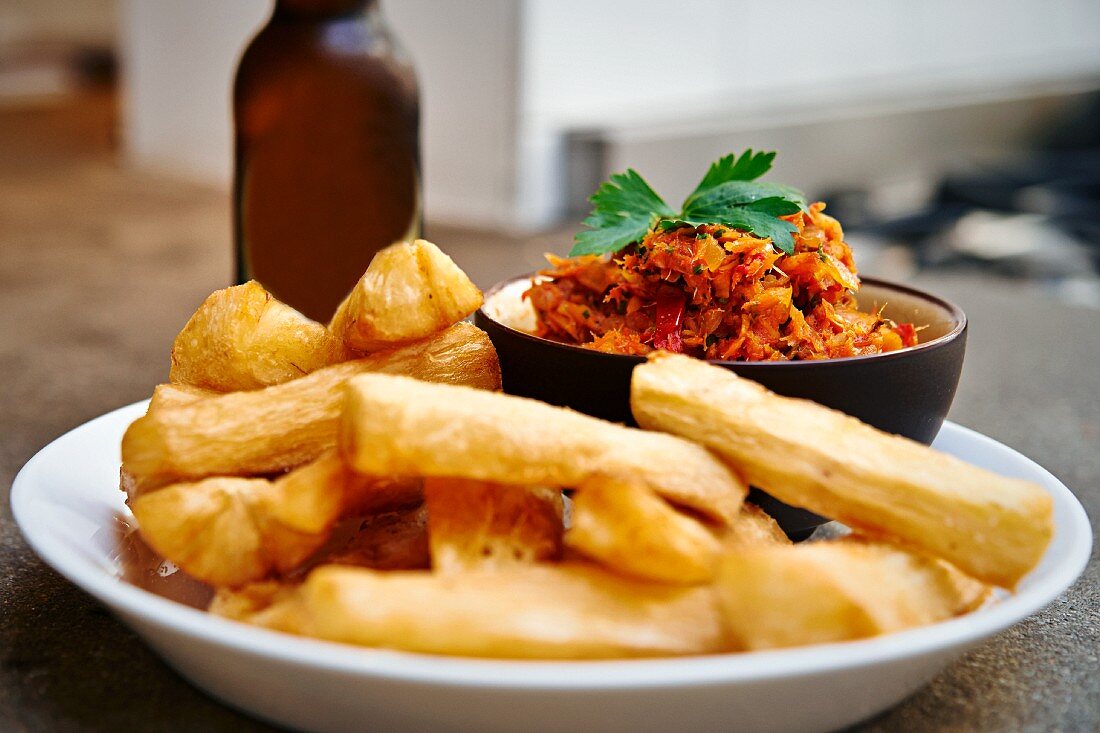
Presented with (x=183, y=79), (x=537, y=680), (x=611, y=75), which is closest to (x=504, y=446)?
(x=537, y=680)

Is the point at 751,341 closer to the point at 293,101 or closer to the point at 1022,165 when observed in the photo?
the point at 293,101

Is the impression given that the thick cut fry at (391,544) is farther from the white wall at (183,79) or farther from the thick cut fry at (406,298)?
the white wall at (183,79)

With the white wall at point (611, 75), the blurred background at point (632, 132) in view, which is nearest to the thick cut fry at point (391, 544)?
the blurred background at point (632, 132)

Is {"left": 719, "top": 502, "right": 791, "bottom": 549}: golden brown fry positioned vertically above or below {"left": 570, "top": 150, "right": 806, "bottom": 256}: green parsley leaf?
below

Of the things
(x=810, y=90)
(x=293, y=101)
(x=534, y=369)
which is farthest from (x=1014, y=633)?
(x=810, y=90)

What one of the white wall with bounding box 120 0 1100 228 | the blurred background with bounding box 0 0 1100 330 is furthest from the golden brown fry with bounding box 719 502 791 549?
Answer: the white wall with bounding box 120 0 1100 228

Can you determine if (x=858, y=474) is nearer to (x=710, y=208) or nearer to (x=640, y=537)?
(x=640, y=537)

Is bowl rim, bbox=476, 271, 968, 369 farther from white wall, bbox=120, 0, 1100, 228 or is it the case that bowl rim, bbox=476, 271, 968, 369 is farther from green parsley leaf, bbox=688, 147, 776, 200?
white wall, bbox=120, 0, 1100, 228
